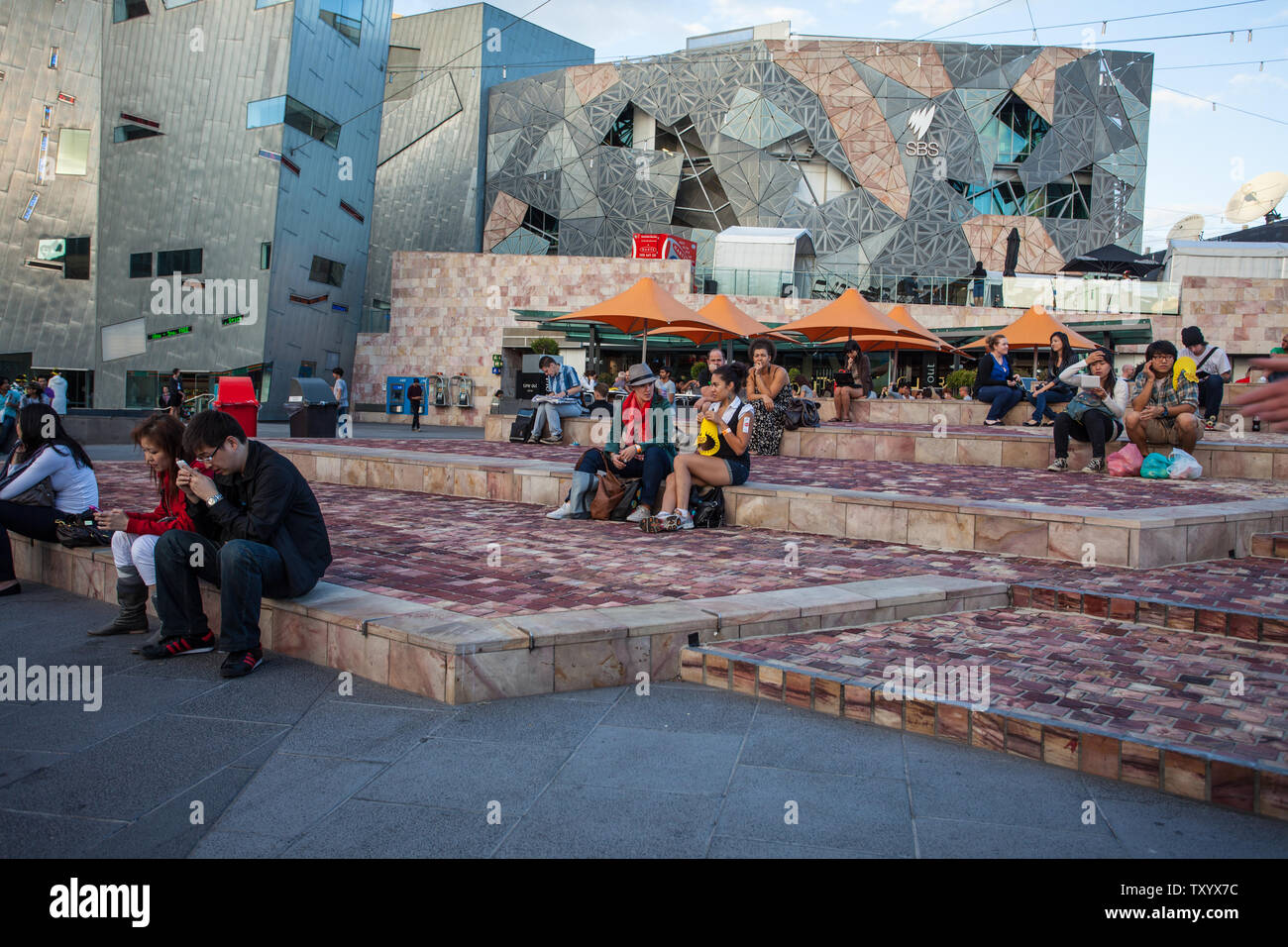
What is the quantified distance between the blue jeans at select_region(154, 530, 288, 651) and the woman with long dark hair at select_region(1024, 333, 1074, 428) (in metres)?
11.9

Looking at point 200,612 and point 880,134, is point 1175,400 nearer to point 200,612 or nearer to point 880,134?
point 200,612

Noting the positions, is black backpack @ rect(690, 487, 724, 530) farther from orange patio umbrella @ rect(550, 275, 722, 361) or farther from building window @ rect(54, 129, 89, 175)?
building window @ rect(54, 129, 89, 175)

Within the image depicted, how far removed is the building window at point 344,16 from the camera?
32013 millimetres

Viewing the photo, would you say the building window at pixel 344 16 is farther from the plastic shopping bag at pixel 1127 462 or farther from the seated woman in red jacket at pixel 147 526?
the seated woman in red jacket at pixel 147 526

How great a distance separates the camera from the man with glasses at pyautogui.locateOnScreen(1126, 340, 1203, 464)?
885cm

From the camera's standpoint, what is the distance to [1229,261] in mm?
27734

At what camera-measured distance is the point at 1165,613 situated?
498 centimetres

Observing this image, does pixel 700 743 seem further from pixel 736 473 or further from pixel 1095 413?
pixel 1095 413

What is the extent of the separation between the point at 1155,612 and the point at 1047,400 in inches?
404

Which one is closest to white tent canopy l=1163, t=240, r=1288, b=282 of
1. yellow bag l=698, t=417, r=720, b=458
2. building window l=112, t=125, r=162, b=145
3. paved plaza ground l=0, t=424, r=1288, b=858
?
yellow bag l=698, t=417, r=720, b=458

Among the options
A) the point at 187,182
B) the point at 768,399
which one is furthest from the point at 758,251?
the point at 768,399

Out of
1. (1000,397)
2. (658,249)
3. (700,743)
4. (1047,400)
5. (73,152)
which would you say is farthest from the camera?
(73,152)

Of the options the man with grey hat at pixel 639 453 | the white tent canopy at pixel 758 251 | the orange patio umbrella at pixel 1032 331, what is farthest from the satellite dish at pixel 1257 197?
the man with grey hat at pixel 639 453
